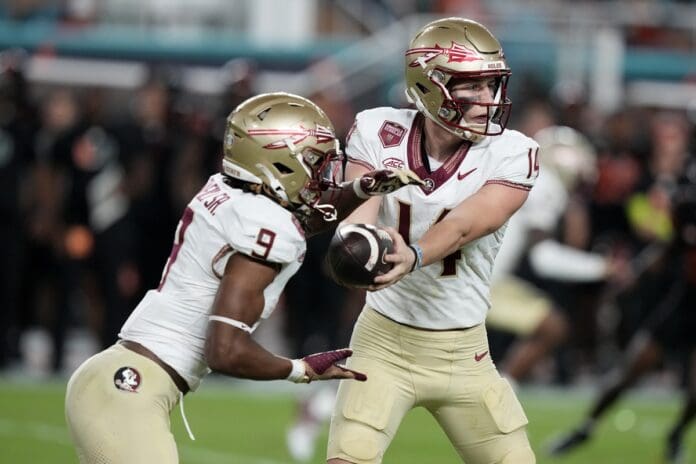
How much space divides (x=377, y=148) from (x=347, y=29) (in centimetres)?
1129

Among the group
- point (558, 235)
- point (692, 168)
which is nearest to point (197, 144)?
point (558, 235)

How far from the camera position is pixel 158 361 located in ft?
14.2

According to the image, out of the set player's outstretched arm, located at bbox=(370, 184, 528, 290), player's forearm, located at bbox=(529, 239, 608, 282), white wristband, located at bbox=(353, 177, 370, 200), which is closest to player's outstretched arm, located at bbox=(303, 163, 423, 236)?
white wristband, located at bbox=(353, 177, 370, 200)

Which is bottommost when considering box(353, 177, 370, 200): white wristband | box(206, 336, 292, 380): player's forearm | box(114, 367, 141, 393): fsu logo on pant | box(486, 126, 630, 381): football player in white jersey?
box(486, 126, 630, 381): football player in white jersey

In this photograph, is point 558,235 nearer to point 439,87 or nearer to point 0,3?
point 0,3

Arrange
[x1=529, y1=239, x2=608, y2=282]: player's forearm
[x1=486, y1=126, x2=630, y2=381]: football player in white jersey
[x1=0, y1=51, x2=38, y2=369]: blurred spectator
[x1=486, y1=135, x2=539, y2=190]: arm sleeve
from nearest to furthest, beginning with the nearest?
[x1=486, y1=135, x2=539, y2=190]: arm sleeve → [x1=486, y1=126, x2=630, y2=381]: football player in white jersey → [x1=529, y1=239, x2=608, y2=282]: player's forearm → [x1=0, y1=51, x2=38, y2=369]: blurred spectator

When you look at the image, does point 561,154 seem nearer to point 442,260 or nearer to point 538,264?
point 538,264

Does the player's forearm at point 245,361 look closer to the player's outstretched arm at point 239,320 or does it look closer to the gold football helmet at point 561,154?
the player's outstretched arm at point 239,320

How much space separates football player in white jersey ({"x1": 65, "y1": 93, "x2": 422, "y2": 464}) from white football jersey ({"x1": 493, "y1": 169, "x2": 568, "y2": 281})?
4.75m

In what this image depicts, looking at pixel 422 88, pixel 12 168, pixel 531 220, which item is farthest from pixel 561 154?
pixel 422 88

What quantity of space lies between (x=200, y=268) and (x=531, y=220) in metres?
5.13

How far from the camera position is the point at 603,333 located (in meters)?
13.0

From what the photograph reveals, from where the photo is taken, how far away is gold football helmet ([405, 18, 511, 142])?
4734 mm

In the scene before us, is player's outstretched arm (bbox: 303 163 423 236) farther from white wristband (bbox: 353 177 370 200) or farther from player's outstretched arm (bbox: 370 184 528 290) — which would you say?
player's outstretched arm (bbox: 370 184 528 290)
